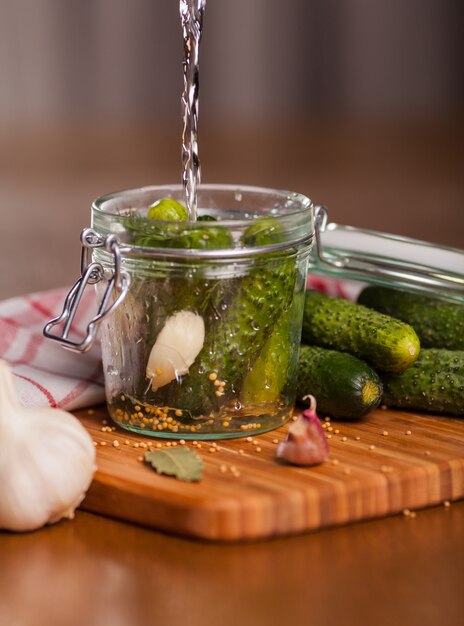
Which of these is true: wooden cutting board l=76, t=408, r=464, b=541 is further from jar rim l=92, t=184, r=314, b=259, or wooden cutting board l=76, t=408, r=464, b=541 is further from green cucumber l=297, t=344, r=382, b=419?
jar rim l=92, t=184, r=314, b=259

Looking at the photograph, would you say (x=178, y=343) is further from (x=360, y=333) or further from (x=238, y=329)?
(x=360, y=333)

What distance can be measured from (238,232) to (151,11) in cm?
472

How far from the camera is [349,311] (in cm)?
166

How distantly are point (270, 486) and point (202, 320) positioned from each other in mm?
256

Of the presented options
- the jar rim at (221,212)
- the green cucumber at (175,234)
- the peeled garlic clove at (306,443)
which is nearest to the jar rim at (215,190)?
the jar rim at (221,212)

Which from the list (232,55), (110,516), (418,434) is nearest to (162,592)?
(110,516)

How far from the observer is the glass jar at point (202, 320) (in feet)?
4.58

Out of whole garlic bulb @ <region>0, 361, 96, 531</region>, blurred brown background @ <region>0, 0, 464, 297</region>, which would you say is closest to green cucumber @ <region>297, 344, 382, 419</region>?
whole garlic bulb @ <region>0, 361, 96, 531</region>

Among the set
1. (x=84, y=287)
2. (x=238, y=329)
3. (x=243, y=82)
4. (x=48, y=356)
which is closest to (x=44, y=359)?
(x=48, y=356)

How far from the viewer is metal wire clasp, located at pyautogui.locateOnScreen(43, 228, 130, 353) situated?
4.54ft

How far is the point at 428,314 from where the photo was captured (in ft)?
5.64

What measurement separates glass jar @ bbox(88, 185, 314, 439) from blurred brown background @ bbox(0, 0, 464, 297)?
339 cm

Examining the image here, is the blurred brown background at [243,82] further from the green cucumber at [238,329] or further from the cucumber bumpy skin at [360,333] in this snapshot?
the green cucumber at [238,329]

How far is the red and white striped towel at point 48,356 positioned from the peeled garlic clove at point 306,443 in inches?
16.0
